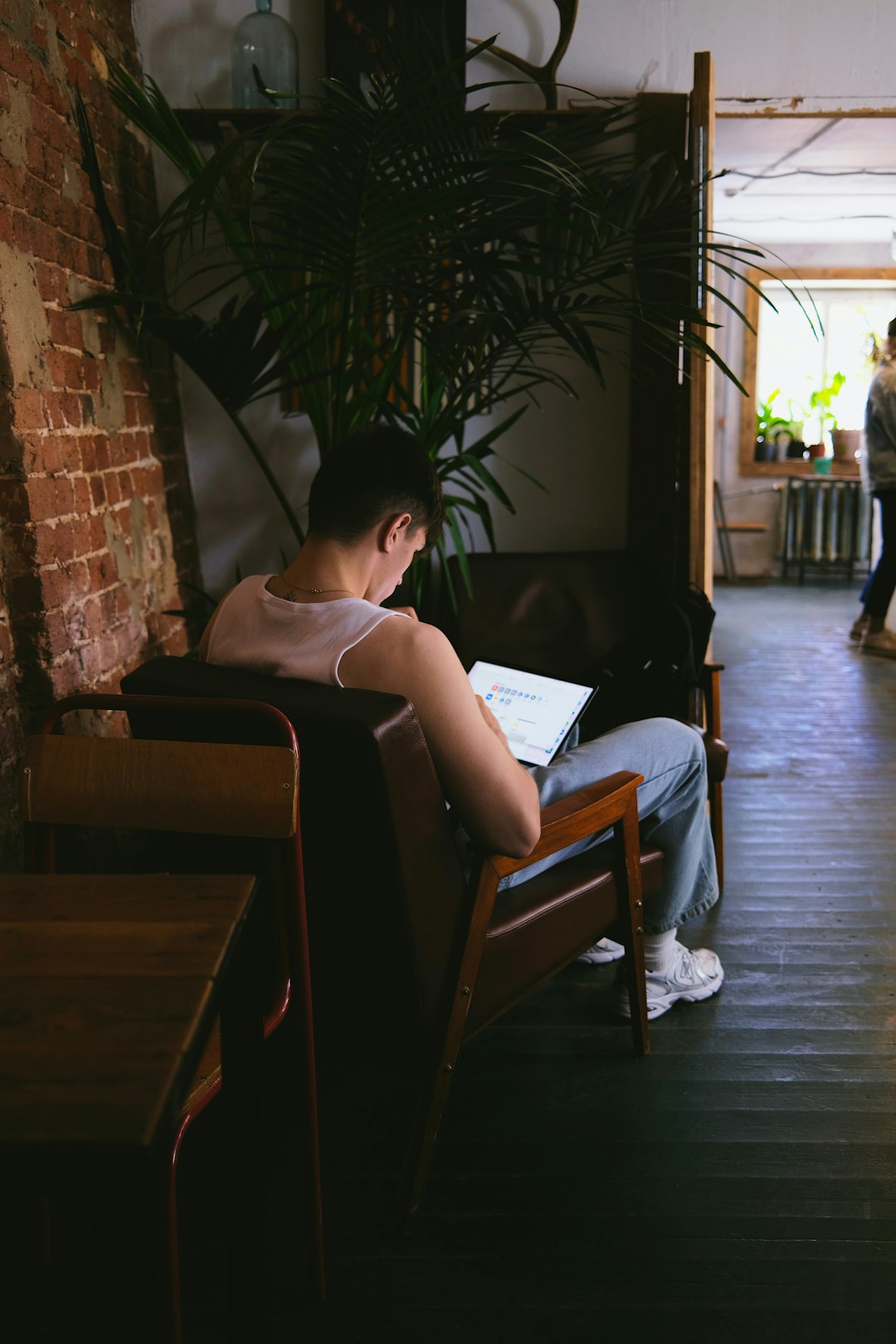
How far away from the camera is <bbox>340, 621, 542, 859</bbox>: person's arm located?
4.87 feet

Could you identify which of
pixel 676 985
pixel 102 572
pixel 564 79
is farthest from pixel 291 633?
pixel 564 79

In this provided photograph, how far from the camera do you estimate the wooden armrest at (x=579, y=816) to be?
159 centimetres

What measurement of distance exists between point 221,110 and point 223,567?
4.16 feet

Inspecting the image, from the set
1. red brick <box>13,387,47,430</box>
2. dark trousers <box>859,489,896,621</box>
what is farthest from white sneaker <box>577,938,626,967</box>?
dark trousers <box>859,489,896,621</box>

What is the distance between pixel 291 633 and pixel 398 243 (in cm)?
110

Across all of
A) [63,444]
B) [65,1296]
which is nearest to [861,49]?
[63,444]

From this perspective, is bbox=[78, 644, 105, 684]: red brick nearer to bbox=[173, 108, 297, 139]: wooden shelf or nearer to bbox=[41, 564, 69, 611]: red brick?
bbox=[41, 564, 69, 611]: red brick

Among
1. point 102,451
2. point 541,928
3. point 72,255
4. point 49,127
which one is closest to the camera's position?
point 541,928

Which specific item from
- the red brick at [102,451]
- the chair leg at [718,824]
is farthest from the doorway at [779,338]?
the red brick at [102,451]

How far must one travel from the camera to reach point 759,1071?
1.99 metres

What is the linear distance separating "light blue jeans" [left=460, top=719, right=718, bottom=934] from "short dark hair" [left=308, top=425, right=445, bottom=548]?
560 mm

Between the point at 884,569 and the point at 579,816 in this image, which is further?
the point at 884,569

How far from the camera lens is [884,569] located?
550 cm

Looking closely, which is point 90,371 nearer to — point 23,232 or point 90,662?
point 23,232
